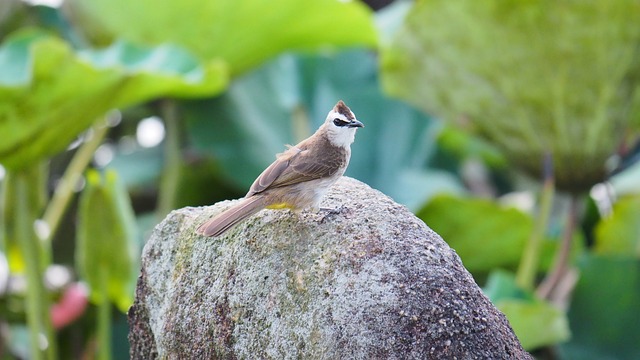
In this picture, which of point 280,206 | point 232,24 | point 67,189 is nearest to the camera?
point 280,206

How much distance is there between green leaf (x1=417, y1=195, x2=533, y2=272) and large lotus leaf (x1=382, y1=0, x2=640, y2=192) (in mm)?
245

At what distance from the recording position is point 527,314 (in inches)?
134

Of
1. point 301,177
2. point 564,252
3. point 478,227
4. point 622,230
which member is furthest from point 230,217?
point 622,230

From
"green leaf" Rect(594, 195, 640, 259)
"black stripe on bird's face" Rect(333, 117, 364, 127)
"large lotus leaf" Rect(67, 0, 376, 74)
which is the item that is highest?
"black stripe on bird's face" Rect(333, 117, 364, 127)

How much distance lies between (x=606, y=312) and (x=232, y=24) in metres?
2.11

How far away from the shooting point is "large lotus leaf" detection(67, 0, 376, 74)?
14.9ft

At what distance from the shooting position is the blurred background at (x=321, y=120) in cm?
352

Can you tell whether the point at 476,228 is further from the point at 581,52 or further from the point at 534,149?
the point at 581,52

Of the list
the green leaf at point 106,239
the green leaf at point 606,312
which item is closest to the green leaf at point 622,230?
the green leaf at point 606,312

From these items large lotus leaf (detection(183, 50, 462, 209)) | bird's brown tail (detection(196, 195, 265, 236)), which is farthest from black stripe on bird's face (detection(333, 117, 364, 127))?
large lotus leaf (detection(183, 50, 462, 209))

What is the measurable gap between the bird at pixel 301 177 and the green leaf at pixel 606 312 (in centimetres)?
236

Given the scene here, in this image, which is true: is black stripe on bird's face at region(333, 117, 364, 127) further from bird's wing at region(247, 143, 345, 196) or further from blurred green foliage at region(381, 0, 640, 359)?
blurred green foliage at region(381, 0, 640, 359)

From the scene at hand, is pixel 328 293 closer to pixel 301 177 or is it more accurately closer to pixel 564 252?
pixel 301 177

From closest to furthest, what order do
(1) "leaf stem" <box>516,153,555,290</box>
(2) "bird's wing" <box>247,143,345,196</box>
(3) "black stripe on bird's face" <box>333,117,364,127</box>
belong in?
(2) "bird's wing" <box>247,143,345,196</box>
(3) "black stripe on bird's face" <box>333,117,364,127</box>
(1) "leaf stem" <box>516,153,555,290</box>
